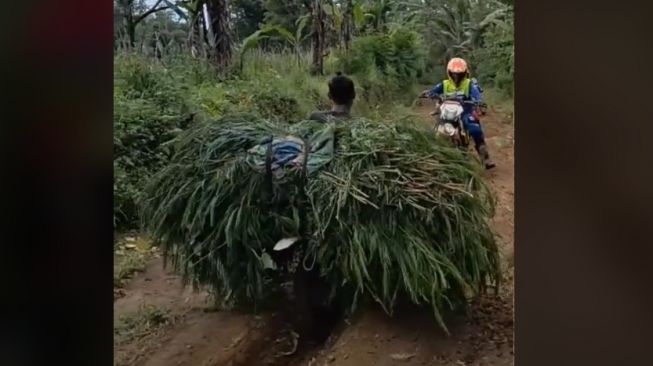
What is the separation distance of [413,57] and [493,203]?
402 mm

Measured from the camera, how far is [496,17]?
1417mm

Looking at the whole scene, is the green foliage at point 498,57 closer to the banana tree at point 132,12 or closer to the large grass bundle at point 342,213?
the large grass bundle at point 342,213

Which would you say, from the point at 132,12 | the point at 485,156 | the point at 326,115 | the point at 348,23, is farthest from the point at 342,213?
the point at 132,12

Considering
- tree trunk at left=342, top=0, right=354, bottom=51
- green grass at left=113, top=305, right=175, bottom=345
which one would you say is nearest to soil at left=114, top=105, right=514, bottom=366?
green grass at left=113, top=305, right=175, bottom=345

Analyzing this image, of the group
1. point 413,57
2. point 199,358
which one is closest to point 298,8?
point 413,57

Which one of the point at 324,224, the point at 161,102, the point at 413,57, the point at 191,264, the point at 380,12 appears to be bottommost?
the point at 191,264

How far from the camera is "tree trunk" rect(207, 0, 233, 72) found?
5.02ft

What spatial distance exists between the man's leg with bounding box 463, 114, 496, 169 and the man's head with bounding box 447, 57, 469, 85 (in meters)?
0.09

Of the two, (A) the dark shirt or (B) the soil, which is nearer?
(B) the soil

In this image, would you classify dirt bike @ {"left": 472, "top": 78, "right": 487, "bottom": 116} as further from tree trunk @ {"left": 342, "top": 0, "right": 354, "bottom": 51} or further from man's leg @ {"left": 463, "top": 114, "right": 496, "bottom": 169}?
tree trunk @ {"left": 342, "top": 0, "right": 354, "bottom": 51}

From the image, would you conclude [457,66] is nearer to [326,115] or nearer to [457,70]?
[457,70]
